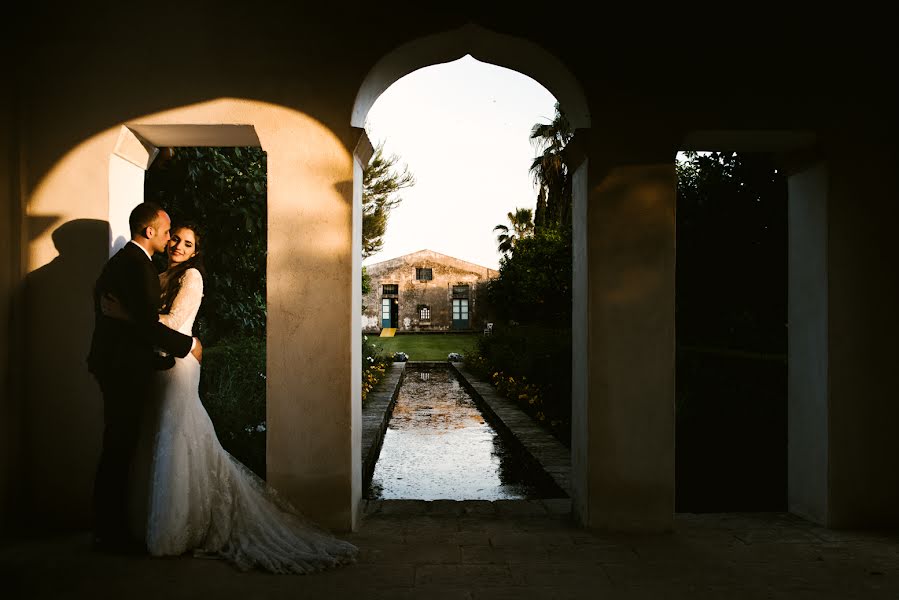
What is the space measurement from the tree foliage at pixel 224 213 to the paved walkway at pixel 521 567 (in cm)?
449

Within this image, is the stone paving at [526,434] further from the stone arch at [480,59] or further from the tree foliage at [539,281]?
the tree foliage at [539,281]

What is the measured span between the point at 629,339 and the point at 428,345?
80.5 ft

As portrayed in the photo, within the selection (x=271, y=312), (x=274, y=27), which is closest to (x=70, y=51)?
(x=274, y=27)

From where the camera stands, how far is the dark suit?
3.33m

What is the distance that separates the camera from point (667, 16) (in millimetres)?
3990

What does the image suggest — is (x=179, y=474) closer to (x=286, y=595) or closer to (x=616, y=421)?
(x=286, y=595)

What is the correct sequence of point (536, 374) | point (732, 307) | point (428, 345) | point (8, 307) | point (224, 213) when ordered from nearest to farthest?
point (8, 307), point (224, 213), point (536, 374), point (732, 307), point (428, 345)

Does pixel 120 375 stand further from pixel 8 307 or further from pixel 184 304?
pixel 8 307

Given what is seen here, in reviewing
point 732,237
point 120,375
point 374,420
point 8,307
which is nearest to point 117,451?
point 120,375

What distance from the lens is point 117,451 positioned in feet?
11.1

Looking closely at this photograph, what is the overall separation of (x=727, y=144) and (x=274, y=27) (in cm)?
313

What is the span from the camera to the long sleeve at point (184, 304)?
347 centimetres

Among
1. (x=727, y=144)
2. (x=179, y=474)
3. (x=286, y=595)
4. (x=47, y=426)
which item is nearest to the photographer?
(x=286, y=595)

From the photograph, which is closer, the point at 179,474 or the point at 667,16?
the point at 179,474
